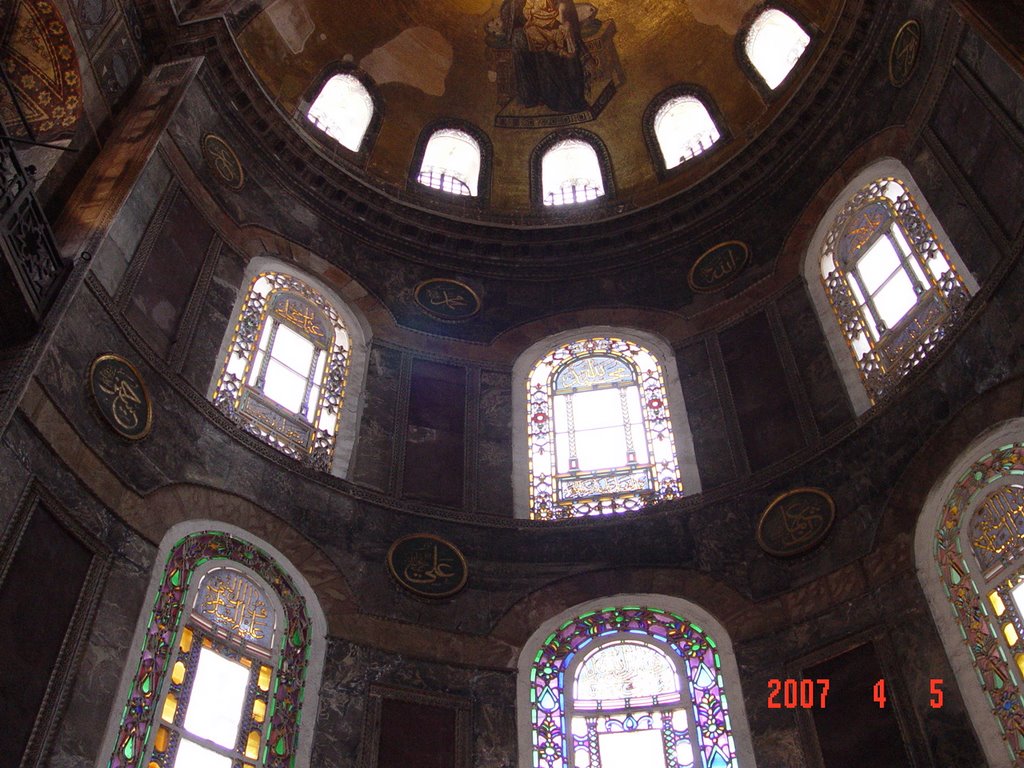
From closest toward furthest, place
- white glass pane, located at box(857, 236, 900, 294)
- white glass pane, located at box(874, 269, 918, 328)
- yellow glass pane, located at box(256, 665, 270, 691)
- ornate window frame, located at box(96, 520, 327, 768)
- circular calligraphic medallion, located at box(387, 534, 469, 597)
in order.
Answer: ornate window frame, located at box(96, 520, 327, 768)
yellow glass pane, located at box(256, 665, 270, 691)
circular calligraphic medallion, located at box(387, 534, 469, 597)
white glass pane, located at box(874, 269, 918, 328)
white glass pane, located at box(857, 236, 900, 294)

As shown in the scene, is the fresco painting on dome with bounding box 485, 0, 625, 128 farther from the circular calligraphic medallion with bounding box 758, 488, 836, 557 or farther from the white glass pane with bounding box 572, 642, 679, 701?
the white glass pane with bounding box 572, 642, 679, 701

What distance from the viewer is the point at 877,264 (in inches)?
448

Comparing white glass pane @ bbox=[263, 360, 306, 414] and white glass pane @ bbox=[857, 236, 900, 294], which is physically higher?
white glass pane @ bbox=[857, 236, 900, 294]

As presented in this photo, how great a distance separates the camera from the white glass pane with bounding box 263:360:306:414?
450 inches

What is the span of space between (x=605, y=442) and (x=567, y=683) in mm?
3218

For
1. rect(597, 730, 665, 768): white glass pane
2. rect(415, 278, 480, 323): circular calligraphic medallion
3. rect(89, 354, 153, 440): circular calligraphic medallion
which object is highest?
rect(415, 278, 480, 323): circular calligraphic medallion

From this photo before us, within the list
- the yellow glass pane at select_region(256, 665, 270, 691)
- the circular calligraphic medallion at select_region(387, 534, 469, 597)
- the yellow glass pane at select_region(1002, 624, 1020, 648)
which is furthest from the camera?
the circular calligraphic medallion at select_region(387, 534, 469, 597)

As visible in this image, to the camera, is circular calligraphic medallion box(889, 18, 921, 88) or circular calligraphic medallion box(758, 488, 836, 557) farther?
circular calligraphic medallion box(889, 18, 921, 88)

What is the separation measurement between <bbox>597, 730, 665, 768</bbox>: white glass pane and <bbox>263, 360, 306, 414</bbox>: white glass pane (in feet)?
15.3

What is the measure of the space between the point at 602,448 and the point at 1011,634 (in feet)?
16.9

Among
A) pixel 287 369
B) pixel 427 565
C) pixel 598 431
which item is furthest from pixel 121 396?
pixel 598 431

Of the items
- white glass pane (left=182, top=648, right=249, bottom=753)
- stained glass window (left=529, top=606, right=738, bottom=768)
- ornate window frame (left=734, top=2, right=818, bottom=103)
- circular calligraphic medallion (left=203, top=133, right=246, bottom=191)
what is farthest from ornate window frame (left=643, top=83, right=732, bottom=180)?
white glass pane (left=182, top=648, right=249, bottom=753)

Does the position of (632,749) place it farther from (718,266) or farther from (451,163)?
(451,163)
